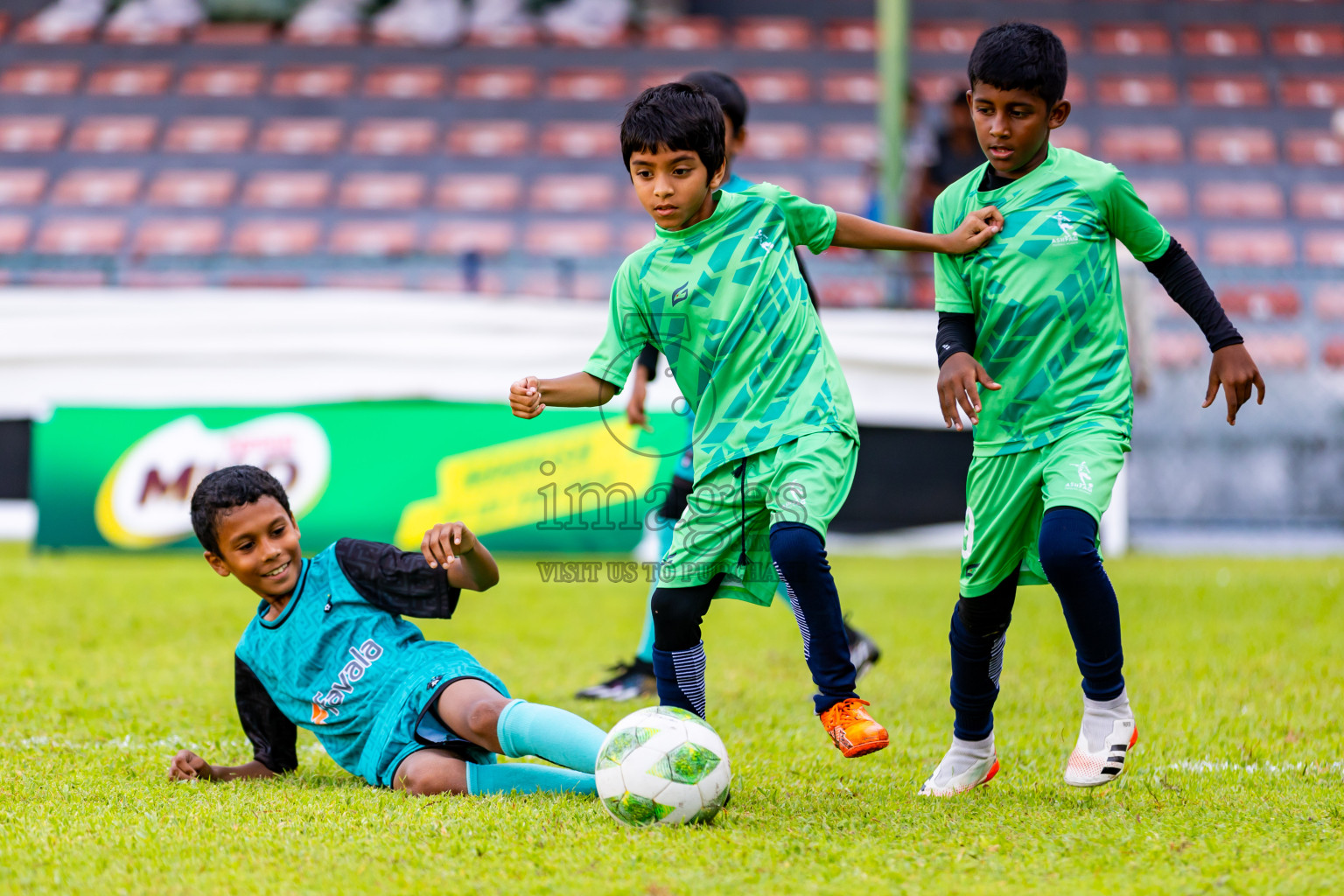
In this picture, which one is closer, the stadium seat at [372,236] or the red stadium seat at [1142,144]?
the stadium seat at [372,236]

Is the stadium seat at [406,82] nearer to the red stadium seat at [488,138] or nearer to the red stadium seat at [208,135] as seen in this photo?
the red stadium seat at [488,138]

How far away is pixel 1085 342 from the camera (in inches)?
116

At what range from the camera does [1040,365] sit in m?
2.96

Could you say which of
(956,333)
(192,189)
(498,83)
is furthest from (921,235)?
(498,83)

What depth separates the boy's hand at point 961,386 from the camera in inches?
114

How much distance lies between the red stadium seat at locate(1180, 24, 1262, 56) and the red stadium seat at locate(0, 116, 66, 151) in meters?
13.8

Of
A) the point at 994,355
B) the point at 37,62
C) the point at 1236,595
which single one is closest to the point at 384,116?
the point at 37,62

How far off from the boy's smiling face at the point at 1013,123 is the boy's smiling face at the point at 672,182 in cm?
58

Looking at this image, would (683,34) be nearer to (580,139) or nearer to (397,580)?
(580,139)

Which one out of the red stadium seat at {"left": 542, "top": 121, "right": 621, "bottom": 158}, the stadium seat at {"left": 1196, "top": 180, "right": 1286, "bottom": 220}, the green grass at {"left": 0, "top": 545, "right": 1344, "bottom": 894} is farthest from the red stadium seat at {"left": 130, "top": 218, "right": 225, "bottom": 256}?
the stadium seat at {"left": 1196, "top": 180, "right": 1286, "bottom": 220}

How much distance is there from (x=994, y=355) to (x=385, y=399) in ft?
18.7

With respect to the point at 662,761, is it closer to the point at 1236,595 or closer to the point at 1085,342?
the point at 1085,342

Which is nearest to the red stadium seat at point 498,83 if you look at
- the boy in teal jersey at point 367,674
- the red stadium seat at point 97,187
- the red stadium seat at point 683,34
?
the red stadium seat at point 683,34

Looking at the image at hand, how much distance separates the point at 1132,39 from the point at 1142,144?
216cm
